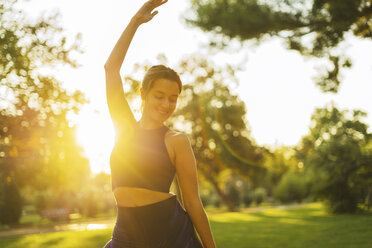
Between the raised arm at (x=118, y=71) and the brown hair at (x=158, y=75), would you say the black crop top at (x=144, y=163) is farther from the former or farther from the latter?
the brown hair at (x=158, y=75)

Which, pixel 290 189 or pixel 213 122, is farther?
pixel 290 189

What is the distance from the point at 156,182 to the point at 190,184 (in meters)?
0.16

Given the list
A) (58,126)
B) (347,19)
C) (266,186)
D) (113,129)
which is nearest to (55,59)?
(58,126)

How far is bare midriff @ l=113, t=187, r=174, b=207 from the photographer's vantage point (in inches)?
77.7

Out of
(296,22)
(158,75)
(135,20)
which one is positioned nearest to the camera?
(158,75)

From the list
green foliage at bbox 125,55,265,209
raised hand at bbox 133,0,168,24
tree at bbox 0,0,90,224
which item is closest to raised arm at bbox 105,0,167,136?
raised hand at bbox 133,0,168,24

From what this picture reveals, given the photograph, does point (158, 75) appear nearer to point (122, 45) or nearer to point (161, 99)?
point (161, 99)

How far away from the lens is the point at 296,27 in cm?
1350

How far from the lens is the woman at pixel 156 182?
6.40ft

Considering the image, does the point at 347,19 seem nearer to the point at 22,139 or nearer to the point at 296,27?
the point at 296,27

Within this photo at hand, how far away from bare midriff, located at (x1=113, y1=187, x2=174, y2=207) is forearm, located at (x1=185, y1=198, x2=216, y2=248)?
0.42ft

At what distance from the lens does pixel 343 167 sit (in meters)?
23.8

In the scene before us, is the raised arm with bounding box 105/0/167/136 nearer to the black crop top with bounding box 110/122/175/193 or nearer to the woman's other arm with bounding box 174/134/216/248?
the black crop top with bounding box 110/122/175/193

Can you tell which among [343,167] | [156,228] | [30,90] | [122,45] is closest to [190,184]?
[156,228]
